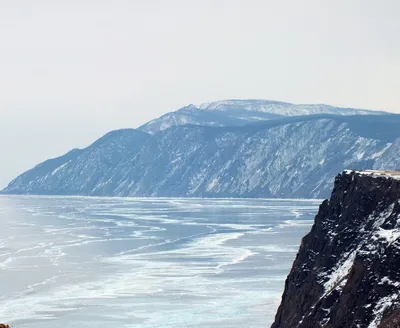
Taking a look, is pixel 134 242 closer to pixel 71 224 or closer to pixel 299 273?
pixel 71 224

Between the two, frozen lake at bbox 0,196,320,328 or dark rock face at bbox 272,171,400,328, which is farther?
frozen lake at bbox 0,196,320,328

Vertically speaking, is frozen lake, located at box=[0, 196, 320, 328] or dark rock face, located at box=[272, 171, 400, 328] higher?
dark rock face, located at box=[272, 171, 400, 328]

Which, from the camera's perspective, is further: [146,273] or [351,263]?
[146,273]

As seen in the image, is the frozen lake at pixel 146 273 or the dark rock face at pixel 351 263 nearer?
the dark rock face at pixel 351 263

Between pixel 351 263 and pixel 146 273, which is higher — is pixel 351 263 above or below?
above

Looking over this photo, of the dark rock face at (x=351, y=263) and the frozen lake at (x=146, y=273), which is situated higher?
the dark rock face at (x=351, y=263)
